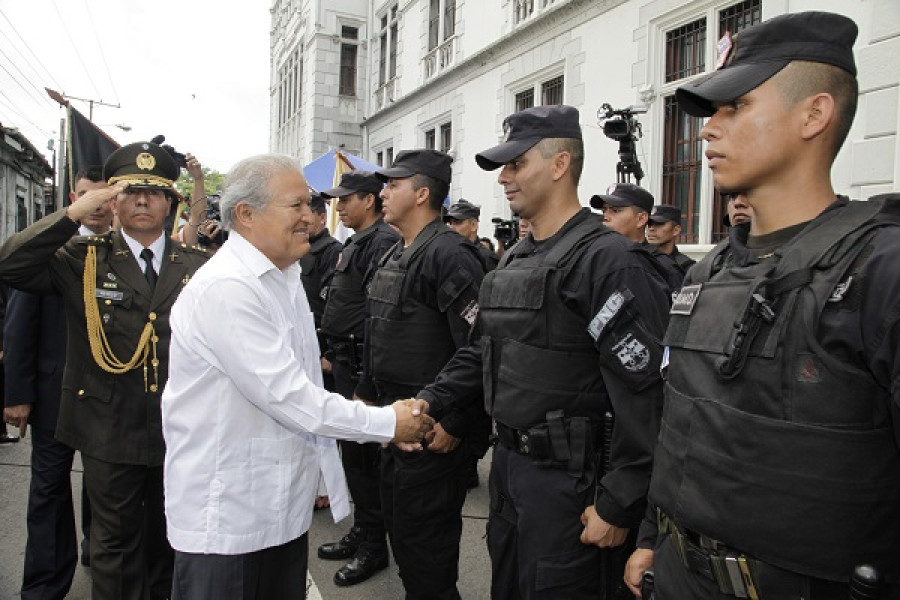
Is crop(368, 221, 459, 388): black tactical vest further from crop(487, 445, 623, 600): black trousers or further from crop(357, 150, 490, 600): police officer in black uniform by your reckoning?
crop(487, 445, 623, 600): black trousers

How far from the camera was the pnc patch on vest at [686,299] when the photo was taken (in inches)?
65.5

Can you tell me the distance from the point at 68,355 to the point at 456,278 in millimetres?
1901

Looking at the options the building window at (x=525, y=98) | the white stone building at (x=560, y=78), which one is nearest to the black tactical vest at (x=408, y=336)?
the white stone building at (x=560, y=78)

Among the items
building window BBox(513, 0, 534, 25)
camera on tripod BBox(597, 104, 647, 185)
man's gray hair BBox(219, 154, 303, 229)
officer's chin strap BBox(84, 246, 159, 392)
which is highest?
building window BBox(513, 0, 534, 25)

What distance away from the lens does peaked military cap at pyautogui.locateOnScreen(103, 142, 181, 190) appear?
3258 millimetres

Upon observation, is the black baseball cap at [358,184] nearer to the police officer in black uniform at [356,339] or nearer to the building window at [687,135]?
the police officer in black uniform at [356,339]

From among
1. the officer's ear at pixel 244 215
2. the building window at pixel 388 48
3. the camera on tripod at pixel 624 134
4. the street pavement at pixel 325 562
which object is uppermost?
the building window at pixel 388 48

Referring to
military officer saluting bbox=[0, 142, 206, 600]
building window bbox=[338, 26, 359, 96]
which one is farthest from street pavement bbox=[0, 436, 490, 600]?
building window bbox=[338, 26, 359, 96]

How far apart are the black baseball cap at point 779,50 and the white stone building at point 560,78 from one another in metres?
5.49

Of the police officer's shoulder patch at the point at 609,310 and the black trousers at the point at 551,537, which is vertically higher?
the police officer's shoulder patch at the point at 609,310

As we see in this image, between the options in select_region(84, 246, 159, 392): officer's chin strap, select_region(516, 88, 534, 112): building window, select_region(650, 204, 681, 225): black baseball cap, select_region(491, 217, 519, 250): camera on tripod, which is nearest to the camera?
select_region(84, 246, 159, 392): officer's chin strap

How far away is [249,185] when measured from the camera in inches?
89.4

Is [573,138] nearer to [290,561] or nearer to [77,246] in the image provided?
[290,561]

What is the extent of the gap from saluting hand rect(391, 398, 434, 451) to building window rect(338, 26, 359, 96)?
2359 centimetres
